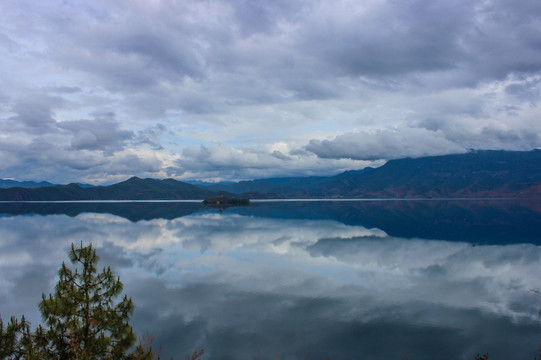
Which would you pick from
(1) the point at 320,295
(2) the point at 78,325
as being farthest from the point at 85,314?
(1) the point at 320,295

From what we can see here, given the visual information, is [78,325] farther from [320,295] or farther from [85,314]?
[320,295]

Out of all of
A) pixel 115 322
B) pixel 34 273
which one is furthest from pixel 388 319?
pixel 34 273

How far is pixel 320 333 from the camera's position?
69.4 ft

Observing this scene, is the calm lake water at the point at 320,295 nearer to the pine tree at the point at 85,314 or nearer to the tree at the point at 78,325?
the pine tree at the point at 85,314

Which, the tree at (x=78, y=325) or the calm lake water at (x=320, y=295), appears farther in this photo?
the calm lake water at (x=320, y=295)

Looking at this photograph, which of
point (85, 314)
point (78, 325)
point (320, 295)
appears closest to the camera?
point (78, 325)

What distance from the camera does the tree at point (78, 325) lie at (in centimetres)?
1048

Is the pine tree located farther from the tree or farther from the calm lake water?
the calm lake water

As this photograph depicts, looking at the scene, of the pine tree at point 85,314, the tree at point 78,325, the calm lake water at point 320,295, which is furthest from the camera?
the calm lake water at point 320,295

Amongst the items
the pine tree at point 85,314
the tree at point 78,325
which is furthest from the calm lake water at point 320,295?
the tree at point 78,325

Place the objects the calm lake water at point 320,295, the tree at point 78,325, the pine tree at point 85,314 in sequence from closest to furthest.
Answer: the tree at point 78,325 < the pine tree at point 85,314 < the calm lake water at point 320,295

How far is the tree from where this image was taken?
1048cm

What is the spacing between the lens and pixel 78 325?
11.3 metres

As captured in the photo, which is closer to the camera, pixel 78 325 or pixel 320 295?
pixel 78 325
